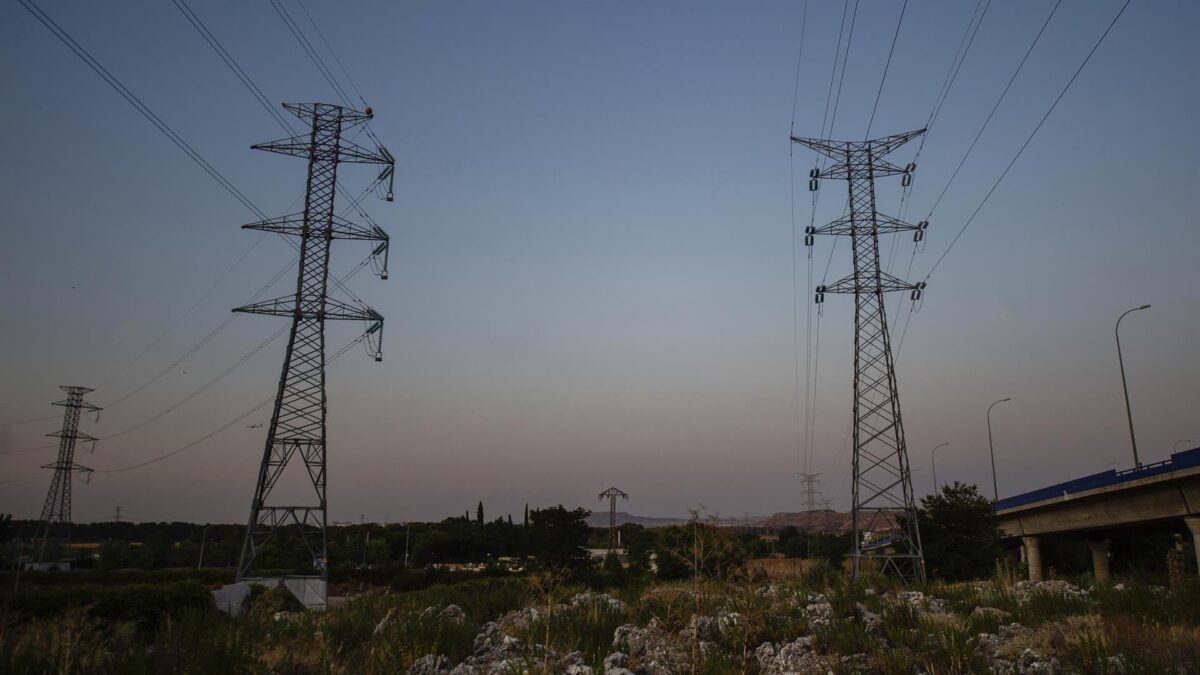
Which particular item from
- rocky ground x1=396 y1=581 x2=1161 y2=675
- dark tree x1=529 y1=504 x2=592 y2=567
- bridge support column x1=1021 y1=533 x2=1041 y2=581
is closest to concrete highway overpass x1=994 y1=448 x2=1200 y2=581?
bridge support column x1=1021 y1=533 x2=1041 y2=581

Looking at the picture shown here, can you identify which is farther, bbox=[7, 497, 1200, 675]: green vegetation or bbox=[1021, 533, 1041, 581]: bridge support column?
bbox=[1021, 533, 1041, 581]: bridge support column

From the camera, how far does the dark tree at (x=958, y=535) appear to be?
35.8 metres

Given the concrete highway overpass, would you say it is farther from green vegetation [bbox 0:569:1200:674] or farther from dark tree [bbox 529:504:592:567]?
dark tree [bbox 529:504:592:567]

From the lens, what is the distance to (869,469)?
29438mm

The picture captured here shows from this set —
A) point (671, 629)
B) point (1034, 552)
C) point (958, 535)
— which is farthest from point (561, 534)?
point (671, 629)

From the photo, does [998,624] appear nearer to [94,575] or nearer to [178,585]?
[178,585]

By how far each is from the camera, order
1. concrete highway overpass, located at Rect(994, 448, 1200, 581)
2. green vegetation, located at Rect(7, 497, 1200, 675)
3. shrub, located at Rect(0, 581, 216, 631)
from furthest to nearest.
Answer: concrete highway overpass, located at Rect(994, 448, 1200, 581), shrub, located at Rect(0, 581, 216, 631), green vegetation, located at Rect(7, 497, 1200, 675)

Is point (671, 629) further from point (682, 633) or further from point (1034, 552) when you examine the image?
point (1034, 552)

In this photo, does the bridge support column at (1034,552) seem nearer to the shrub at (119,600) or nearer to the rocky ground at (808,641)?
the rocky ground at (808,641)

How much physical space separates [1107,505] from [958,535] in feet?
22.3

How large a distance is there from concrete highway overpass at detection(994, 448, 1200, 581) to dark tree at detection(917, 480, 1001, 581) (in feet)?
13.5

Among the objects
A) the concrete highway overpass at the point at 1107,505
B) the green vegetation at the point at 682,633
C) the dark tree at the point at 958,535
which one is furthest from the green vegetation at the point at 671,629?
the dark tree at the point at 958,535

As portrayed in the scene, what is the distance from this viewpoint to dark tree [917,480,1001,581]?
35.8m

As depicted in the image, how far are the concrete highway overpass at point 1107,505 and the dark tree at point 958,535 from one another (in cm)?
413
